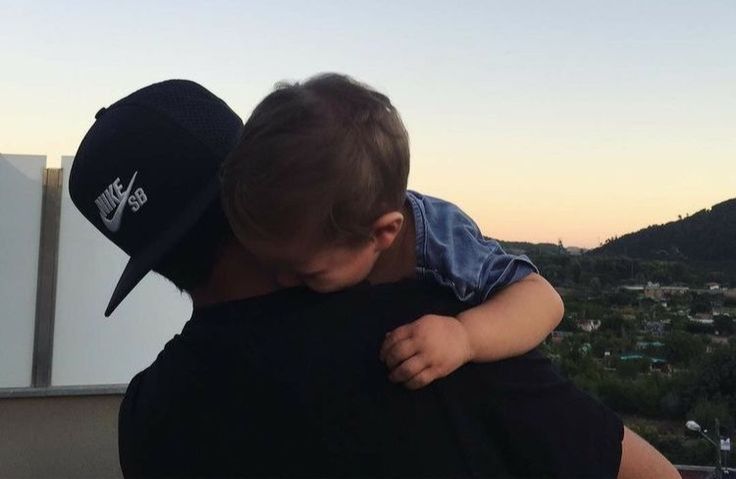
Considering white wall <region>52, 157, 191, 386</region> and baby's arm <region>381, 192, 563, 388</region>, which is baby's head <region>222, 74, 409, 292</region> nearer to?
baby's arm <region>381, 192, 563, 388</region>

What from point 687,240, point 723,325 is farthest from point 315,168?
point 723,325

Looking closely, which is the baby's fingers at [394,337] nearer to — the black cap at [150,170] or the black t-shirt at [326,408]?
the black t-shirt at [326,408]

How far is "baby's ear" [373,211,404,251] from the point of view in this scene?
1.06m

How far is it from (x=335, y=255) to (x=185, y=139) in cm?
31

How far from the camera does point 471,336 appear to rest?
1071mm

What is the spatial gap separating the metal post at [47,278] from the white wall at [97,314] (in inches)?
1.1

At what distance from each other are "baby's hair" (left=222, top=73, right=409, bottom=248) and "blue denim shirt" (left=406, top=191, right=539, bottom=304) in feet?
0.54

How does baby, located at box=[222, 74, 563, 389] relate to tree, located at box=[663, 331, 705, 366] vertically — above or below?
above

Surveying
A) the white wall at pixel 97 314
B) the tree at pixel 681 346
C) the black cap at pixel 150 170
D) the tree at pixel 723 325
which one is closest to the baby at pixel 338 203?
the black cap at pixel 150 170

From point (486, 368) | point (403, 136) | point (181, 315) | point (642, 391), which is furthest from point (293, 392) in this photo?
point (642, 391)

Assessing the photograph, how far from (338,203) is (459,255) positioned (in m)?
0.32

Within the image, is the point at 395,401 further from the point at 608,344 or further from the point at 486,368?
the point at 608,344

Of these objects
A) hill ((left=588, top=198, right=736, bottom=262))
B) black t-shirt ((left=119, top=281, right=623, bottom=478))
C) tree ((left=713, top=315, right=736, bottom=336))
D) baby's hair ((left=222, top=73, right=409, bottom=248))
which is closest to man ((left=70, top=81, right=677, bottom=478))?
black t-shirt ((left=119, top=281, right=623, bottom=478))

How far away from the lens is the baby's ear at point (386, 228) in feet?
3.49
